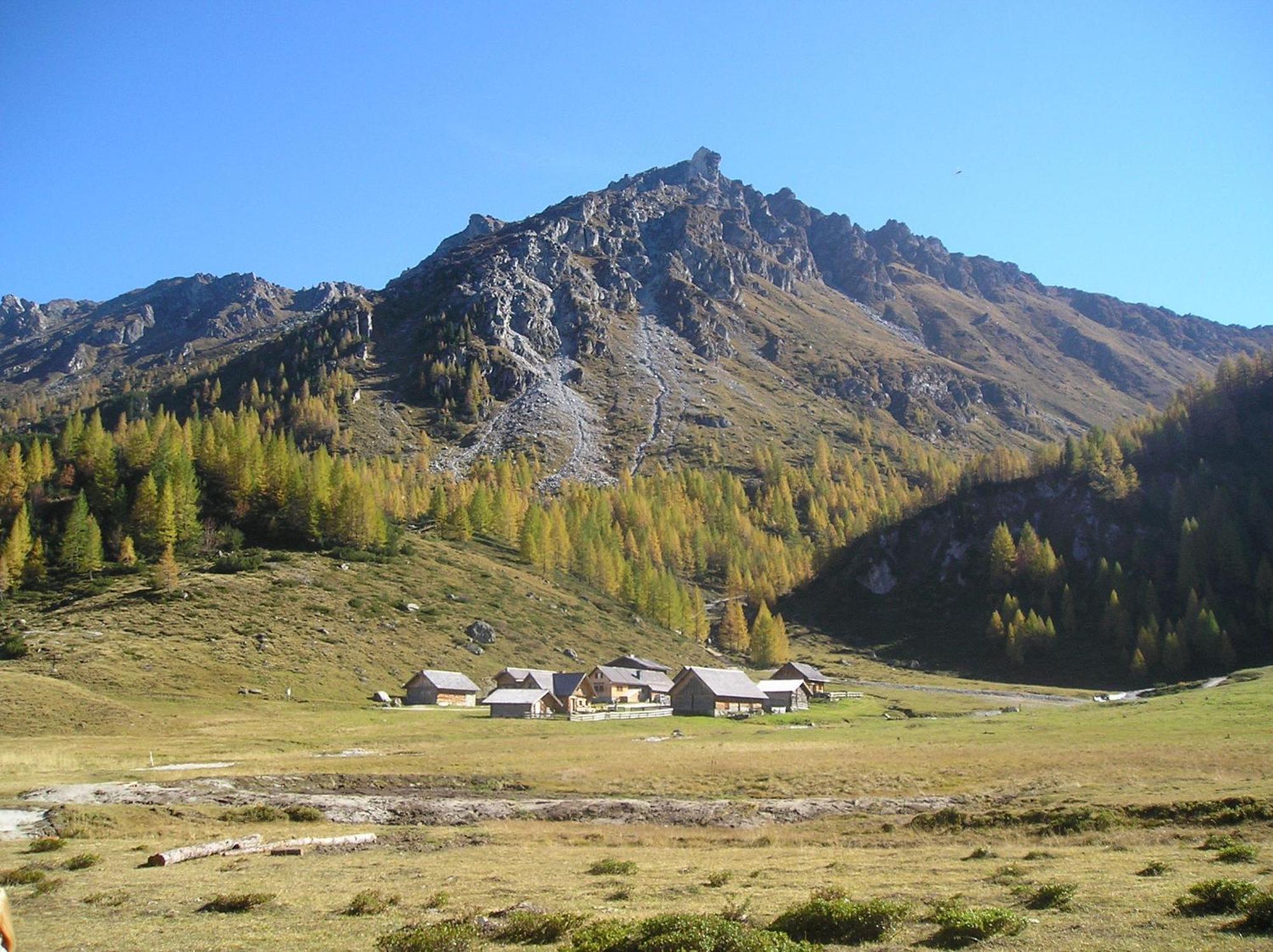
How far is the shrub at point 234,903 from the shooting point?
21812mm

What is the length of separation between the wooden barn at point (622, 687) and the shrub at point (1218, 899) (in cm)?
9611

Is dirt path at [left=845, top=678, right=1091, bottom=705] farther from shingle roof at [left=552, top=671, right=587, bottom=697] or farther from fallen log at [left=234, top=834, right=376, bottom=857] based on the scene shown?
fallen log at [left=234, top=834, right=376, bottom=857]

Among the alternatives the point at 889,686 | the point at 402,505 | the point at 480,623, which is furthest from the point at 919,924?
the point at 402,505

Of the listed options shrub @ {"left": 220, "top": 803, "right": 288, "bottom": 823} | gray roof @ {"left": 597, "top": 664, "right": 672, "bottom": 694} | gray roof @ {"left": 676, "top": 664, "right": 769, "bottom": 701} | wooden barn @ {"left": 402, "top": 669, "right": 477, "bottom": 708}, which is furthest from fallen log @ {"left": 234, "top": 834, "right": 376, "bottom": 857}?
gray roof @ {"left": 597, "top": 664, "right": 672, "bottom": 694}

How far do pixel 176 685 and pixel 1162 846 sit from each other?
288 feet

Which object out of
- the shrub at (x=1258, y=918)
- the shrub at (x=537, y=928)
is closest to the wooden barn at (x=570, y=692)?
the shrub at (x=537, y=928)

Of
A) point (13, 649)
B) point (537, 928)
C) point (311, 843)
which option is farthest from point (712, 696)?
point (537, 928)

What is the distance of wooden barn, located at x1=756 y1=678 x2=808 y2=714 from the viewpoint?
11219 centimetres

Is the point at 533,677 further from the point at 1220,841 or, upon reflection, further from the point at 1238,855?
the point at 1238,855

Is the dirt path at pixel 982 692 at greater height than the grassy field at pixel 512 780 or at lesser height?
lesser

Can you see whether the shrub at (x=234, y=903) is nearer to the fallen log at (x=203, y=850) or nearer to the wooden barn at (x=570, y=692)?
the fallen log at (x=203, y=850)

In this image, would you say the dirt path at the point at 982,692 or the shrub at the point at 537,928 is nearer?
the shrub at the point at 537,928

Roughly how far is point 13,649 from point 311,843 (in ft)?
241

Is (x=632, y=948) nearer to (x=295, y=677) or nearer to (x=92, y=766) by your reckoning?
(x=92, y=766)
